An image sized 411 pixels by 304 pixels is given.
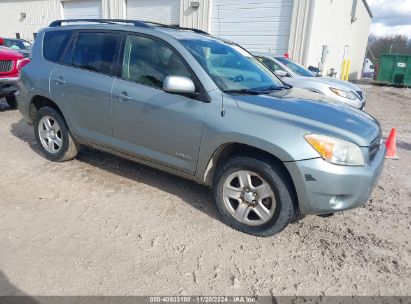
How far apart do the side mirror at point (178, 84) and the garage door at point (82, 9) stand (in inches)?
709

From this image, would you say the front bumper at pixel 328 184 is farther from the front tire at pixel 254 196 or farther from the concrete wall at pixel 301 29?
the concrete wall at pixel 301 29

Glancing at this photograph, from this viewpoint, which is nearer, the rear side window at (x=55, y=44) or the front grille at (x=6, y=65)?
the rear side window at (x=55, y=44)

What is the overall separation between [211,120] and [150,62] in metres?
1.03

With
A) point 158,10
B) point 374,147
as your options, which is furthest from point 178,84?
point 158,10

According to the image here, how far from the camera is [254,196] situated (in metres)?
3.10

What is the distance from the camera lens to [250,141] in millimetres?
2953

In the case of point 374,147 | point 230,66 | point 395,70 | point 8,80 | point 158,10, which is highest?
point 158,10

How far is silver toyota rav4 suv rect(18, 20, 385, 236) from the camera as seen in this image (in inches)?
110

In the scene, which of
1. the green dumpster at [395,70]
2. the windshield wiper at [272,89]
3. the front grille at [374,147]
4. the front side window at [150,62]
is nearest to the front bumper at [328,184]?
the front grille at [374,147]

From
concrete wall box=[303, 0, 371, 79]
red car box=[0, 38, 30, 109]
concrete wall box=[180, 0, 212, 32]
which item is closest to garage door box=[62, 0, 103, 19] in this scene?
concrete wall box=[180, 0, 212, 32]

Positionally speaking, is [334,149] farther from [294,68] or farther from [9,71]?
[9,71]

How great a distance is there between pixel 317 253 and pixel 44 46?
428cm

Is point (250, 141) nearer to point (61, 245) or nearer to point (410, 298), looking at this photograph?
point (410, 298)

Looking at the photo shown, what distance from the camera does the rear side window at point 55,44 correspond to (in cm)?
439
